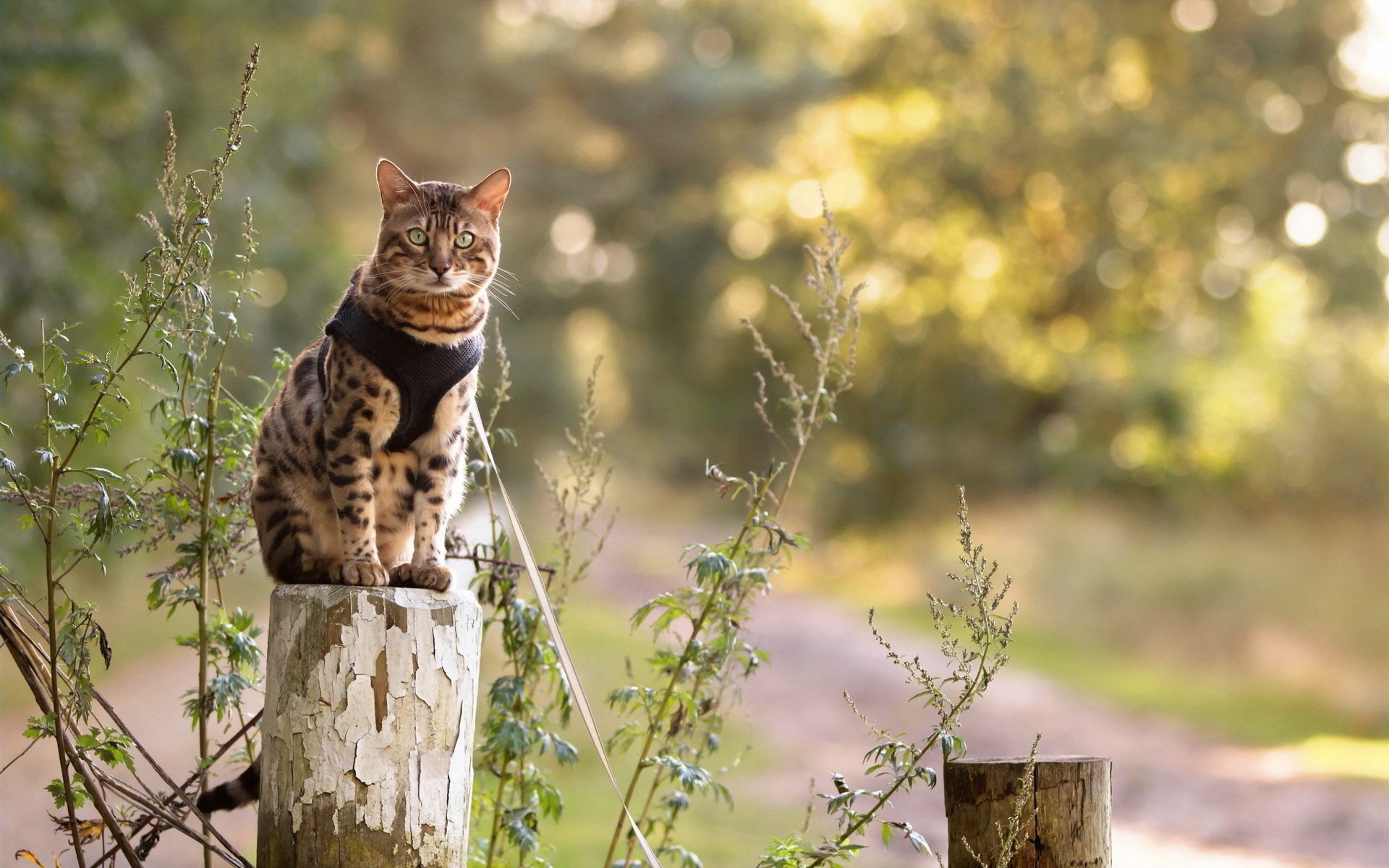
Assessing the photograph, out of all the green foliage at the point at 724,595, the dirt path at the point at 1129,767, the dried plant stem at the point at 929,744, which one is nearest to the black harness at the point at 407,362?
the green foliage at the point at 724,595

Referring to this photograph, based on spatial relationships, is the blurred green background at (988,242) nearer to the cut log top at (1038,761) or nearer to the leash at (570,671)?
the cut log top at (1038,761)

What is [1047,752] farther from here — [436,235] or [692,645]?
[436,235]

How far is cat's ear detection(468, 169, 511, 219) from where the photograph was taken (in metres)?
3.24

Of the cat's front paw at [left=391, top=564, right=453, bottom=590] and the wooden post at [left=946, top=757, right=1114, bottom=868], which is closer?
the wooden post at [left=946, top=757, right=1114, bottom=868]

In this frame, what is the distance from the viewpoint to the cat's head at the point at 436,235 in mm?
3100

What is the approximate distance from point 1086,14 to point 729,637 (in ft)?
49.7

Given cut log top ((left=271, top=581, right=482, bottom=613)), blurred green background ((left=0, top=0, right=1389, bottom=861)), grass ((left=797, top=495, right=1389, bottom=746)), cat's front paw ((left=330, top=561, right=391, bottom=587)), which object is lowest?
cut log top ((left=271, top=581, right=482, bottom=613))

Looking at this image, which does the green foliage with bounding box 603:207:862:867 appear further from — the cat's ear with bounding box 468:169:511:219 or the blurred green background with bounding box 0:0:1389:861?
the blurred green background with bounding box 0:0:1389:861

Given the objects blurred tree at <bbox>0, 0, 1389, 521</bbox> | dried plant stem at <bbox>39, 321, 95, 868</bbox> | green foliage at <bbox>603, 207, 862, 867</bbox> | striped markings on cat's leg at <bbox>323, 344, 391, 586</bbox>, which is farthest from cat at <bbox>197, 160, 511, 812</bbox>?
blurred tree at <bbox>0, 0, 1389, 521</bbox>

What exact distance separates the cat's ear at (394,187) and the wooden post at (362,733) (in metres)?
1.02

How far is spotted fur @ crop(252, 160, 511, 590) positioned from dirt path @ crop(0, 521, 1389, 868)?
389cm

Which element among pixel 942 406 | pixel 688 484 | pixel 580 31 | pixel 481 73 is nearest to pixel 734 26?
pixel 580 31

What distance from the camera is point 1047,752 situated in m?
9.86

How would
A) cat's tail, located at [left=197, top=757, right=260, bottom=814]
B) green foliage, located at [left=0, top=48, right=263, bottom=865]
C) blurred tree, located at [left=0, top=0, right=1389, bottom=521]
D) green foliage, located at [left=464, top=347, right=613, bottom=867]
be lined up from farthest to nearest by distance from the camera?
blurred tree, located at [left=0, top=0, right=1389, bottom=521]
green foliage, located at [left=464, top=347, right=613, bottom=867]
cat's tail, located at [left=197, top=757, right=260, bottom=814]
green foliage, located at [left=0, top=48, right=263, bottom=865]
